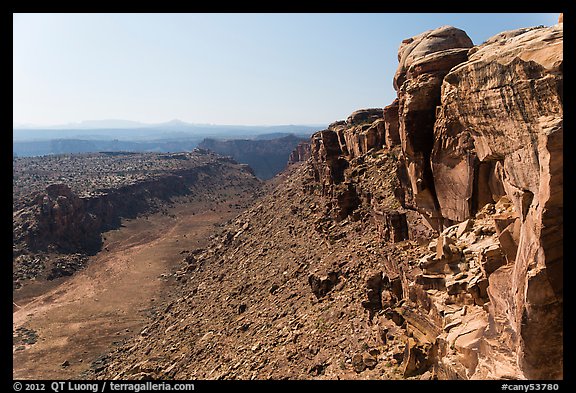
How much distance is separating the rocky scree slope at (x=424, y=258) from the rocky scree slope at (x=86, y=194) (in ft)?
139

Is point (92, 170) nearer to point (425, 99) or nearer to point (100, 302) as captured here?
point (100, 302)

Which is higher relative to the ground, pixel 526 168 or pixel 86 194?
pixel 526 168

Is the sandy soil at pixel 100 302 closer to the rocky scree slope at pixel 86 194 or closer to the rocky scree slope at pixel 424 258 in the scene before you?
the rocky scree slope at pixel 86 194

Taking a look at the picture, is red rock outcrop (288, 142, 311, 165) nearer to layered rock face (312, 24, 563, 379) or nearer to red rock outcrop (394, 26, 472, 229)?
red rock outcrop (394, 26, 472, 229)

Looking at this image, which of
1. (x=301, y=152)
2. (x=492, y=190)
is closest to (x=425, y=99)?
(x=492, y=190)

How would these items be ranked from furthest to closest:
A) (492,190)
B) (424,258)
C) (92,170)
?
(92,170), (424,258), (492,190)

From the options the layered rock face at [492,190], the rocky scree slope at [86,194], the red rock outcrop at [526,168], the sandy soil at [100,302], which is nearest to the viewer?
the red rock outcrop at [526,168]

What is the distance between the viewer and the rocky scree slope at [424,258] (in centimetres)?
1050

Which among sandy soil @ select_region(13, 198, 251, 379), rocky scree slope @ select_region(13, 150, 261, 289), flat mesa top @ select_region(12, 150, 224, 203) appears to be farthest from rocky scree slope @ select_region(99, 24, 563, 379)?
flat mesa top @ select_region(12, 150, 224, 203)

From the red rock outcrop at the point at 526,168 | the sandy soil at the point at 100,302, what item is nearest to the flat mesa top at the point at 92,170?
the sandy soil at the point at 100,302

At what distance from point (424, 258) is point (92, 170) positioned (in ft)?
466

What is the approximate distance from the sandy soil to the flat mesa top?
1214 inches

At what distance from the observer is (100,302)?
5200 cm
